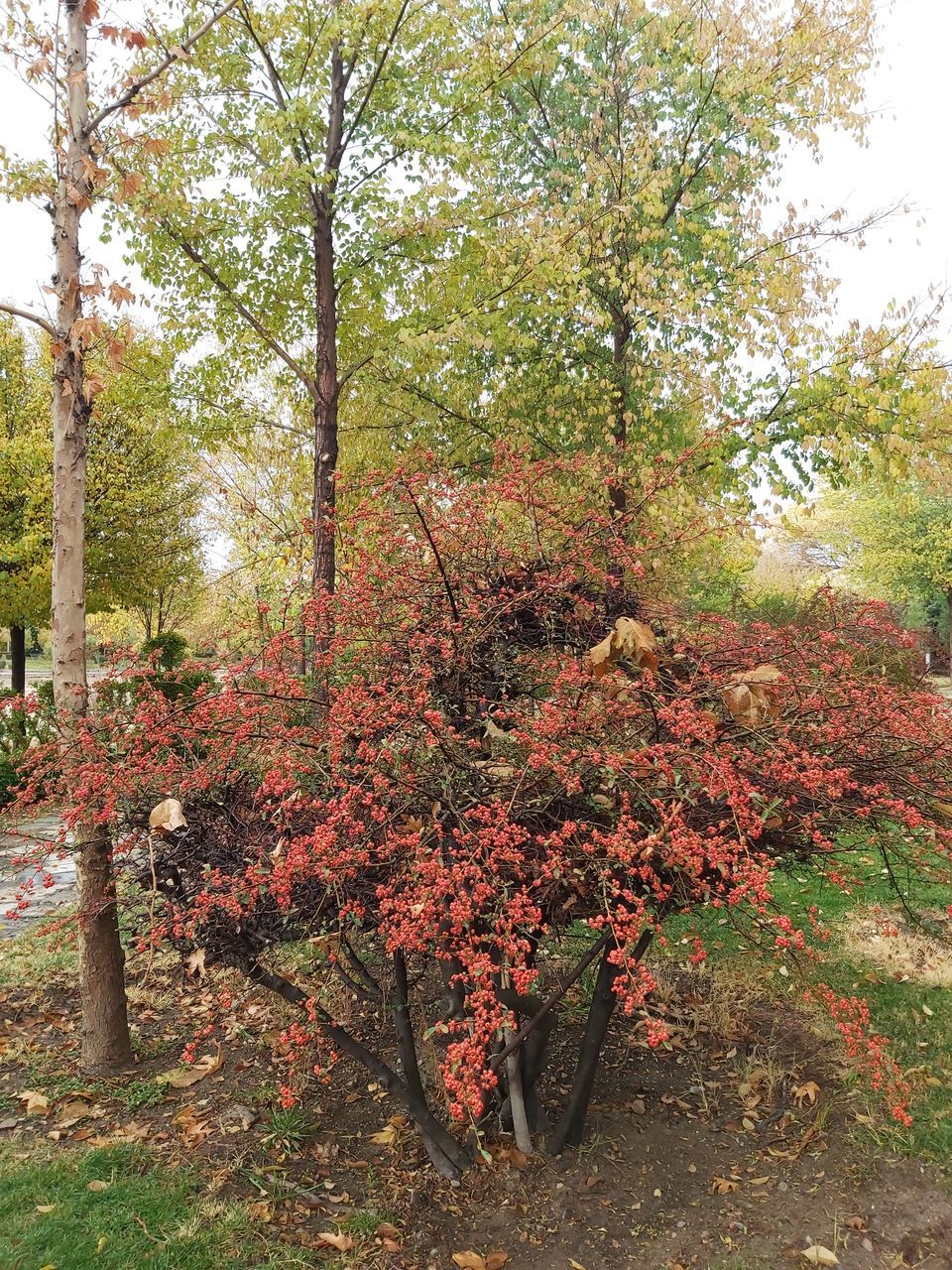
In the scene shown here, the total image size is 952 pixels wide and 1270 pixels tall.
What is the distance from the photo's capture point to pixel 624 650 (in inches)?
121

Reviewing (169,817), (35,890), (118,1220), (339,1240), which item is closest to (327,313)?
(35,890)

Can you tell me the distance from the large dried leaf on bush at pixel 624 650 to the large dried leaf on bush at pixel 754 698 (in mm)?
303

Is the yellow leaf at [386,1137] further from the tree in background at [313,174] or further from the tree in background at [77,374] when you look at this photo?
the tree in background at [313,174]

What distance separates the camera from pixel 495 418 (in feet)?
29.5

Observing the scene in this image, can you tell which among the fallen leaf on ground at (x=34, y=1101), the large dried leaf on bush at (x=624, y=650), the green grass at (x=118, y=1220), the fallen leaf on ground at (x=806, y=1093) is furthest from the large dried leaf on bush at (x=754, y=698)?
the fallen leaf on ground at (x=34, y=1101)

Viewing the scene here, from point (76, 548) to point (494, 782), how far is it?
2.68 metres

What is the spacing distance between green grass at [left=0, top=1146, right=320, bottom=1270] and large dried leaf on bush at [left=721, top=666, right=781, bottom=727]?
7.87 ft

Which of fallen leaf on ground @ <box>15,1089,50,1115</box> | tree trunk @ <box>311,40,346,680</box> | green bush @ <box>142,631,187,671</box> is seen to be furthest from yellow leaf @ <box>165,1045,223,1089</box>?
green bush @ <box>142,631,187,671</box>

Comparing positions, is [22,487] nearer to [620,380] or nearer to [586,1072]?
[620,380]

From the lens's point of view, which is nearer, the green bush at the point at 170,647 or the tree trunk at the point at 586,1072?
the tree trunk at the point at 586,1072

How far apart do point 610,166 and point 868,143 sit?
2755mm

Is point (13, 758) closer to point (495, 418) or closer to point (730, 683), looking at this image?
point (495, 418)

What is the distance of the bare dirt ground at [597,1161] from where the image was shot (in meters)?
2.98

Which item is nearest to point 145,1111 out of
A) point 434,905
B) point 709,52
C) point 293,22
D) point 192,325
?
point 434,905
